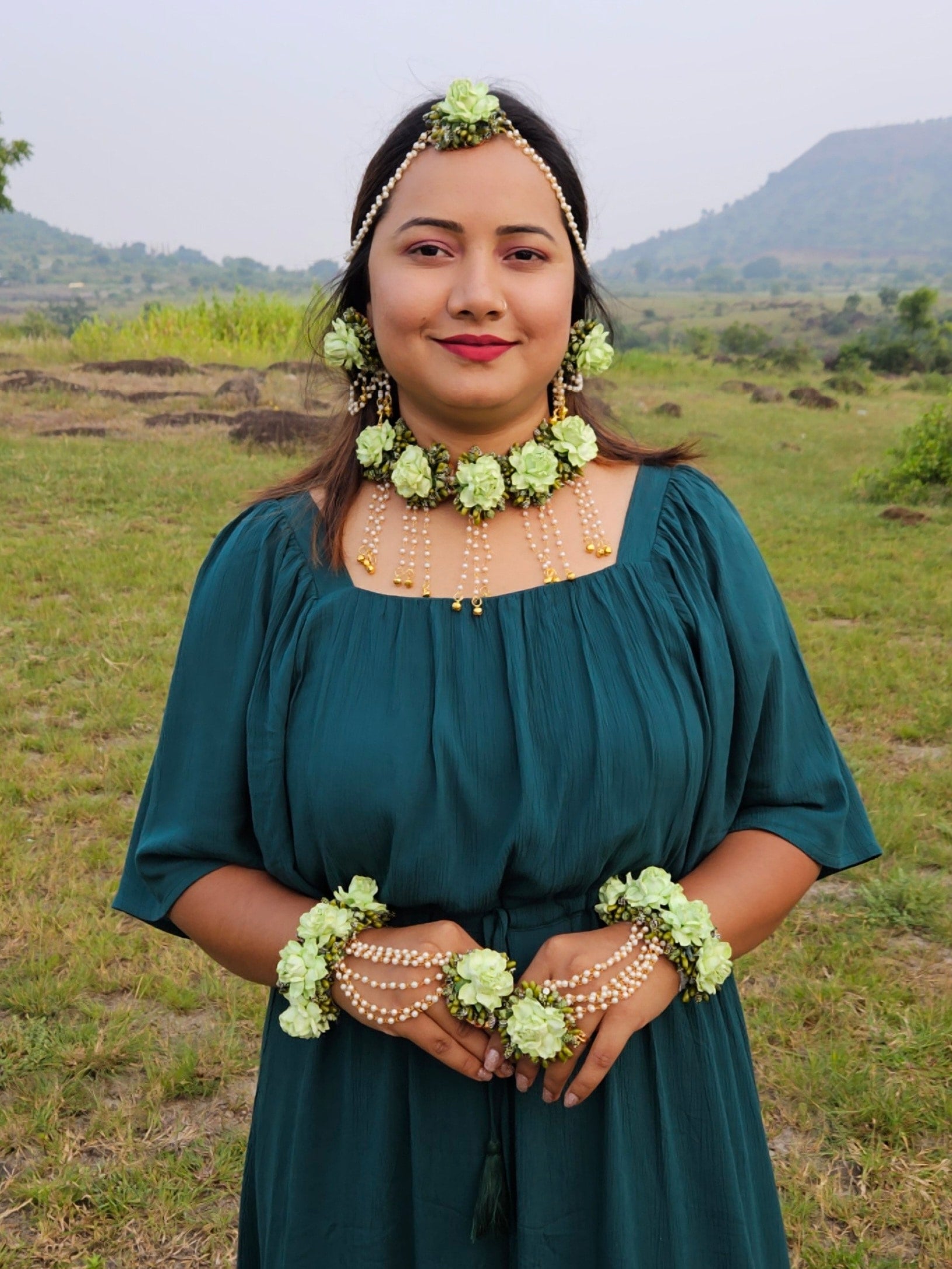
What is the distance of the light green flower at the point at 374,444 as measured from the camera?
5.35ft

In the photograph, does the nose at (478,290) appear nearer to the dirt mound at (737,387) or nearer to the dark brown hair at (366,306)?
the dark brown hair at (366,306)

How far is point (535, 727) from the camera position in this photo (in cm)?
144

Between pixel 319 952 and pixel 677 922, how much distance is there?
46cm

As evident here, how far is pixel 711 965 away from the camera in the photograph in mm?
1438

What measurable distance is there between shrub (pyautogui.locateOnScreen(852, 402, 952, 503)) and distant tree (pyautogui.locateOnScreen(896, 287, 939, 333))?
62.8 ft

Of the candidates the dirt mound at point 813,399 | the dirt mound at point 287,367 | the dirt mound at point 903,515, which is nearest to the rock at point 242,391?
the dirt mound at point 287,367

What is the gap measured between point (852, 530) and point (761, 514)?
880mm

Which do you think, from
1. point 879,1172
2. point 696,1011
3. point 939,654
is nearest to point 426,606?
point 696,1011

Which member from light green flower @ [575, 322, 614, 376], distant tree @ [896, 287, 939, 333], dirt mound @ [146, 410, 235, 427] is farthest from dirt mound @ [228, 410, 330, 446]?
distant tree @ [896, 287, 939, 333]

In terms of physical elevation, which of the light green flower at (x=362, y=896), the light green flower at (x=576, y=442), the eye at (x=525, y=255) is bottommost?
the light green flower at (x=362, y=896)

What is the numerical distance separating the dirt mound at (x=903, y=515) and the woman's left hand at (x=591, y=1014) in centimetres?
819

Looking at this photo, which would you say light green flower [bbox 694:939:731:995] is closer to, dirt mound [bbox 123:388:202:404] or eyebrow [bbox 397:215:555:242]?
eyebrow [bbox 397:215:555:242]

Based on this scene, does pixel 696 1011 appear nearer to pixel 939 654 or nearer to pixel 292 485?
pixel 292 485

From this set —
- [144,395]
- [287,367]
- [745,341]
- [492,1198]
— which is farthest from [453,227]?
[745,341]
